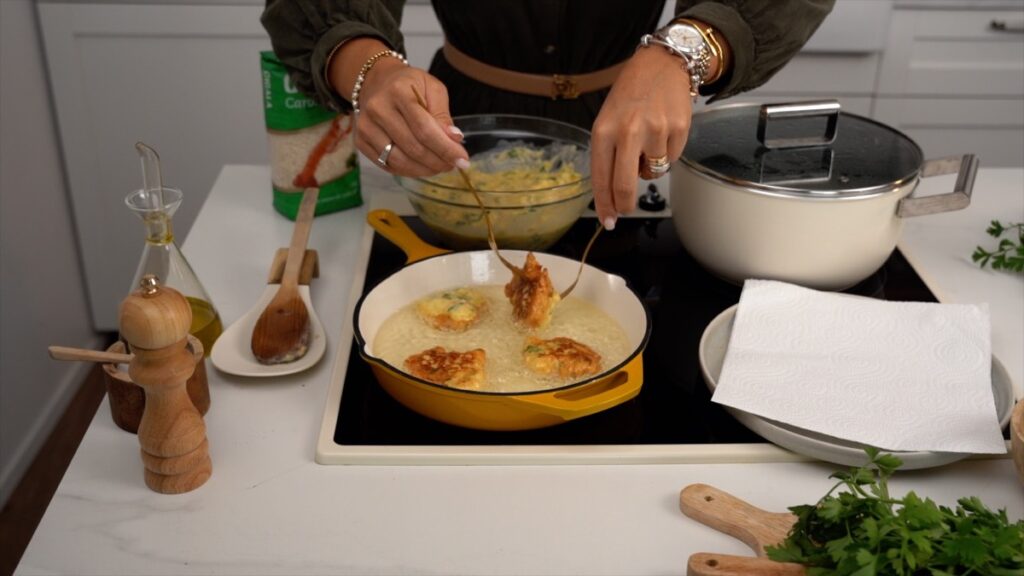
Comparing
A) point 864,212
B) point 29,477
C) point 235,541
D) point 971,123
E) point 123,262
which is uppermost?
point 864,212

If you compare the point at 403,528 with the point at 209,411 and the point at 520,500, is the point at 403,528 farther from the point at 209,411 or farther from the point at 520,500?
the point at 209,411

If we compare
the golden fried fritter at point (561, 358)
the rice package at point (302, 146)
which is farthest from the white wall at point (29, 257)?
the golden fried fritter at point (561, 358)

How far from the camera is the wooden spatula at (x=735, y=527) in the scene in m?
0.71

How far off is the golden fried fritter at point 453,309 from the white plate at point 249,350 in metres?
0.11

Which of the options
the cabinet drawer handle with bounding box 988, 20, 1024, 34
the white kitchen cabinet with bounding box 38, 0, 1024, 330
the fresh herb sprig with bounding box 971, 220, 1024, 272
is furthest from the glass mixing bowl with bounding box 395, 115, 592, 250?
the cabinet drawer handle with bounding box 988, 20, 1024, 34

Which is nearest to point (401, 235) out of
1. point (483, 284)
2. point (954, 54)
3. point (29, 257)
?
point (483, 284)

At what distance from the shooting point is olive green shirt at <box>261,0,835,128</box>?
116cm

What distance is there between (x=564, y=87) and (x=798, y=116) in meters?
0.41

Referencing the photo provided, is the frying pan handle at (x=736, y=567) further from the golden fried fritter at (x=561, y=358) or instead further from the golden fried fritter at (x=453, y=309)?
the golden fried fritter at (x=453, y=309)

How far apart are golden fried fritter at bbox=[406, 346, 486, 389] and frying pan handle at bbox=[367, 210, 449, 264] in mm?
222

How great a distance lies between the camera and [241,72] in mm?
2334

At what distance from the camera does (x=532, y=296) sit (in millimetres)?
1021

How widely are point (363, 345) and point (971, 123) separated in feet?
6.82

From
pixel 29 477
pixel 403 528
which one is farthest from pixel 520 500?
pixel 29 477
